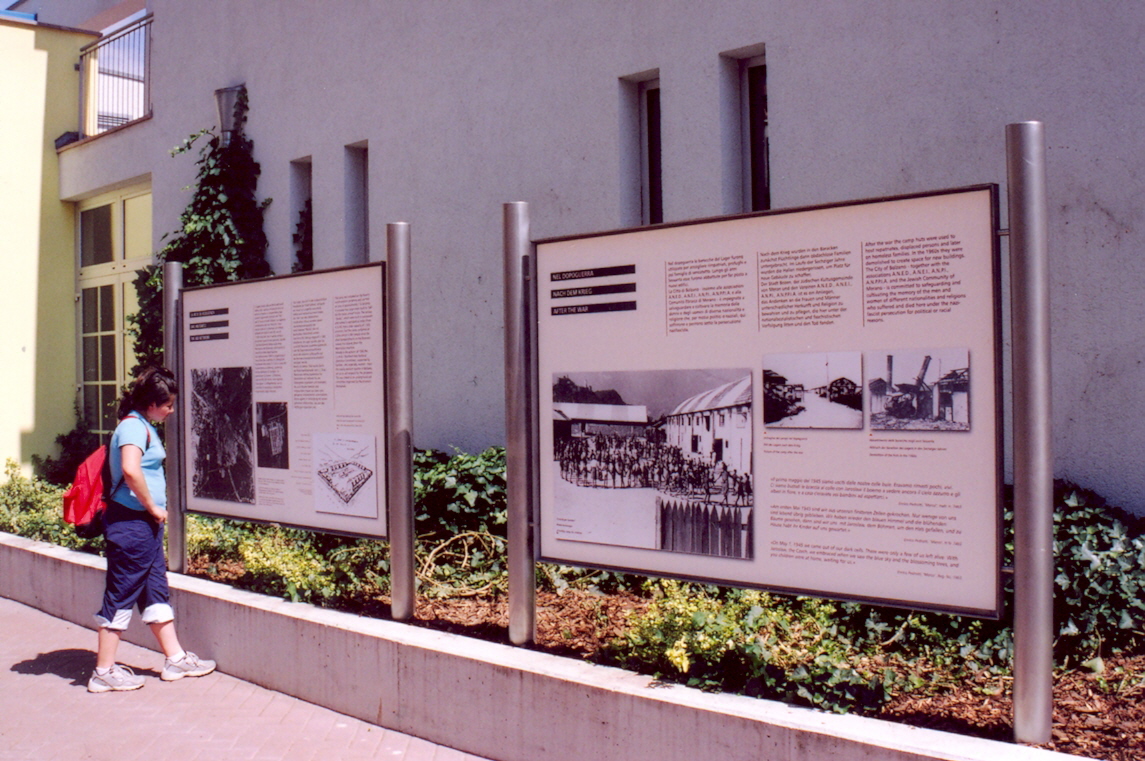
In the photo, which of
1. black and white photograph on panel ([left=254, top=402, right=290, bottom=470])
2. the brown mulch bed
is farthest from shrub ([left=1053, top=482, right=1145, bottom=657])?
black and white photograph on panel ([left=254, top=402, right=290, bottom=470])

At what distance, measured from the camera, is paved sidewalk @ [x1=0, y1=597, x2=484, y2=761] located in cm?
466

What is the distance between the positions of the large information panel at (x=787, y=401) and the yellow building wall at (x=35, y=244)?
11.3 meters

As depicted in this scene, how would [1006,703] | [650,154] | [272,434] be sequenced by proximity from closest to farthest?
1. [1006,703]
2. [272,434]
3. [650,154]

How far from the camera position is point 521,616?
15.4 feet

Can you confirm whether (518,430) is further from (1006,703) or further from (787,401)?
(1006,703)

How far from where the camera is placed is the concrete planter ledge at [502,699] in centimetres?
343

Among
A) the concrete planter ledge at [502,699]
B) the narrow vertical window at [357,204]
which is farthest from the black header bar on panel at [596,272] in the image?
the narrow vertical window at [357,204]

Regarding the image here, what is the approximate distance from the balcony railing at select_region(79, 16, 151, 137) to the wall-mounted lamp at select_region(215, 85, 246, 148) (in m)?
2.77

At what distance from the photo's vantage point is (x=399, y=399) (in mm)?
5164

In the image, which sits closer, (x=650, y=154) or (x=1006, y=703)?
(x=1006, y=703)

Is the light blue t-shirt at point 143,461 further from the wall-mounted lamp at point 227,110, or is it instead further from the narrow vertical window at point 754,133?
the wall-mounted lamp at point 227,110

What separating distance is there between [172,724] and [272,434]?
159 cm

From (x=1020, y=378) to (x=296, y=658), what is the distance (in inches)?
149

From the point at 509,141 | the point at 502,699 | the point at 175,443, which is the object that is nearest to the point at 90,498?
the point at 175,443
